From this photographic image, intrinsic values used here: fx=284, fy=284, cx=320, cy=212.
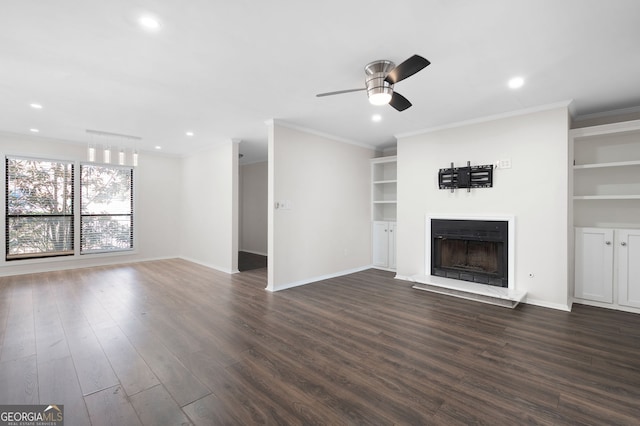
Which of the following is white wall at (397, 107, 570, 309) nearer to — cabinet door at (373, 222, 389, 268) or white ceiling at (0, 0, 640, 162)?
white ceiling at (0, 0, 640, 162)

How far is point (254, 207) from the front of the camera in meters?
8.47

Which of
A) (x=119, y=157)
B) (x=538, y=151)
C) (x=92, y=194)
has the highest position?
(x=119, y=157)

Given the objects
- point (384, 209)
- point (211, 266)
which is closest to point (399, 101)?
point (384, 209)

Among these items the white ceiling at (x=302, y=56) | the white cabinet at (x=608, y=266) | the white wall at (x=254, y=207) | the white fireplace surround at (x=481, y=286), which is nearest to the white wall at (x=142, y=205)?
the white ceiling at (x=302, y=56)

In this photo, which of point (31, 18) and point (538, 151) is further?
point (538, 151)

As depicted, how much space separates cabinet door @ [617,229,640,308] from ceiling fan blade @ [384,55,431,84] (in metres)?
3.60

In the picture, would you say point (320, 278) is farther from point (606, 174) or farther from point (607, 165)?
Answer: point (606, 174)

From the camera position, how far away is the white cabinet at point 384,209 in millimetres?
5926

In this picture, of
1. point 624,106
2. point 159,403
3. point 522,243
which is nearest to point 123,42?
point 159,403

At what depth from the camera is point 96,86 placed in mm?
3211

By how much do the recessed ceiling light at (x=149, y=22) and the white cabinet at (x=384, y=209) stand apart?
4581 millimetres

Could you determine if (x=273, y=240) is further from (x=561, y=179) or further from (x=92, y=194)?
(x=92, y=194)

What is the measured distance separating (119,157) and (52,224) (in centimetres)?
183

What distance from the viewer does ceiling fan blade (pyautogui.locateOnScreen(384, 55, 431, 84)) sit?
7.18 ft
